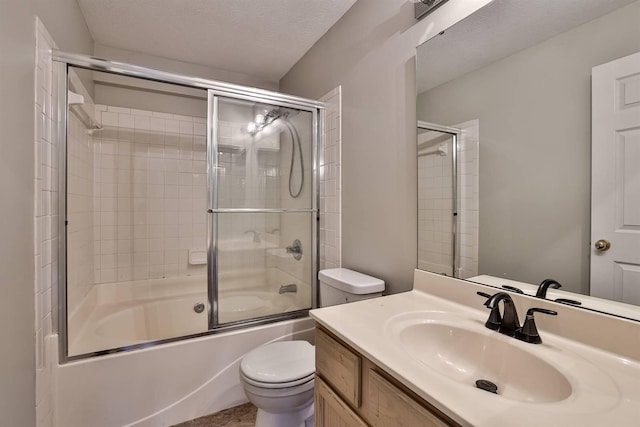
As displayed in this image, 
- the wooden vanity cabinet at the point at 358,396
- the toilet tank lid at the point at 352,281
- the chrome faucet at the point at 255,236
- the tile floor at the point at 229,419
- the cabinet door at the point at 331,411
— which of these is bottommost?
the tile floor at the point at 229,419

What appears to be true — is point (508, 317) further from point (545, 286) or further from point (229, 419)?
point (229, 419)

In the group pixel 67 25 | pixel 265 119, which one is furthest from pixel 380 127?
pixel 67 25

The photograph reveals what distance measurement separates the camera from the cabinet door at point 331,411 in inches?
34.0

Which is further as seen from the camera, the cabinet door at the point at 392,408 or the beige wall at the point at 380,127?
the beige wall at the point at 380,127

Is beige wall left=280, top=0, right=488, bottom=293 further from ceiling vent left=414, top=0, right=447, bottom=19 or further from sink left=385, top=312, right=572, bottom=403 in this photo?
sink left=385, top=312, right=572, bottom=403

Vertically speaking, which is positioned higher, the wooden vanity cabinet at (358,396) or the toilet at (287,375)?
the wooden vanity cabinet at (358,396)

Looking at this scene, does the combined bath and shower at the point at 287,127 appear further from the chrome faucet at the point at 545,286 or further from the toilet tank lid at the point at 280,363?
the chrome faucet at the point at 545,286

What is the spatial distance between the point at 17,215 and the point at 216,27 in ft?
5.57

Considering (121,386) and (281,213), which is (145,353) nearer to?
(121,386)

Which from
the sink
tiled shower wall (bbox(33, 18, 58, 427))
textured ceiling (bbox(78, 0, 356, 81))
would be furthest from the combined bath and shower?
the sink

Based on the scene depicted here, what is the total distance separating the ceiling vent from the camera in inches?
49.5

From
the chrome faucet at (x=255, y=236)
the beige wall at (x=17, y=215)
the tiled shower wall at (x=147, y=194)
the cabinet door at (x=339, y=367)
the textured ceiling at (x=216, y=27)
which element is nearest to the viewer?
the cabinet door at (x=339, y=367)

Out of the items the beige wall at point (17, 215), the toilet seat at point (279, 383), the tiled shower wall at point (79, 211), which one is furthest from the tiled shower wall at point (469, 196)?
the tiled shower wall at point (79, 211)

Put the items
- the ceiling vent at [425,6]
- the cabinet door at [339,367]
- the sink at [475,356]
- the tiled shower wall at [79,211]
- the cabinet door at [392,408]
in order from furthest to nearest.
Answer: the tiled shower wall at [79,211] < the ceiling vent at [425,6] < the cabinet door at [339,367] < the sink at [475,356] < the cabinet door at [392,408]
